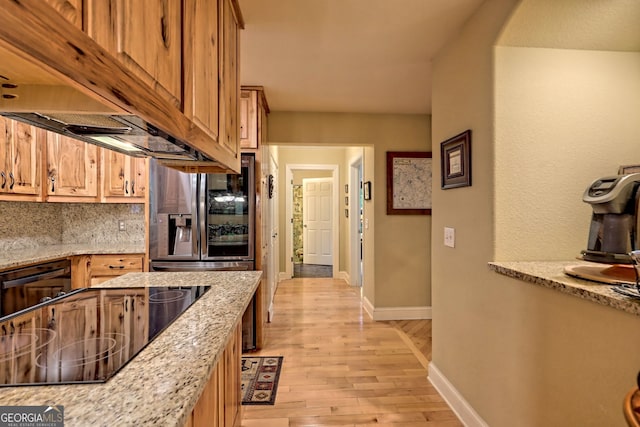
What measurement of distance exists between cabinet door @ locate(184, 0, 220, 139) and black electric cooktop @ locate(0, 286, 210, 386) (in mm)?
718

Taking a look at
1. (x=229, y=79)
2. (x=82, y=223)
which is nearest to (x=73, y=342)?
(x=229, y=79)

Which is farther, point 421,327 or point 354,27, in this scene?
point 421,327

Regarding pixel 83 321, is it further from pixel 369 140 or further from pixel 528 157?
pixel 369 140

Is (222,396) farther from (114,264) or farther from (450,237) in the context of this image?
(114,264)

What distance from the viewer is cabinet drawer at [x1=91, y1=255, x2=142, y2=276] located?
278 centimetres

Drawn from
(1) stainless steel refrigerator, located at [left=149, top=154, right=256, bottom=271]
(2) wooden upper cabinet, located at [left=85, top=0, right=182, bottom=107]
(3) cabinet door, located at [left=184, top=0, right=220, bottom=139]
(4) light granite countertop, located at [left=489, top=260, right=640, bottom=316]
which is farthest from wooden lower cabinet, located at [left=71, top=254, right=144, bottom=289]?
(4) light granite countertop, located at [left=489, top=260, right=640, bottom=316]

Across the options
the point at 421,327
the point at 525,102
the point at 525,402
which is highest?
the point at 525,102

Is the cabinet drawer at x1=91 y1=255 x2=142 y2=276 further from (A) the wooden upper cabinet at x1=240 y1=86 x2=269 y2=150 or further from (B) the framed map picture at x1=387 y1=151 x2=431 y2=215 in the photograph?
(B) the framed map picture at x1=387 y1=151 x2=431 y2=215

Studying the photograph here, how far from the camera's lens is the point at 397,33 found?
2.03m

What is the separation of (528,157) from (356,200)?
A: 11.5ft

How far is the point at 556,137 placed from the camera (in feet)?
5.40

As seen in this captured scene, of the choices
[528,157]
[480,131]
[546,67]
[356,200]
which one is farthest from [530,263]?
[356,200]

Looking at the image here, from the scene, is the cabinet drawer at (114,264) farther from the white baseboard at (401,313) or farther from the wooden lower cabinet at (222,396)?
the white baseboard at (401,313)
